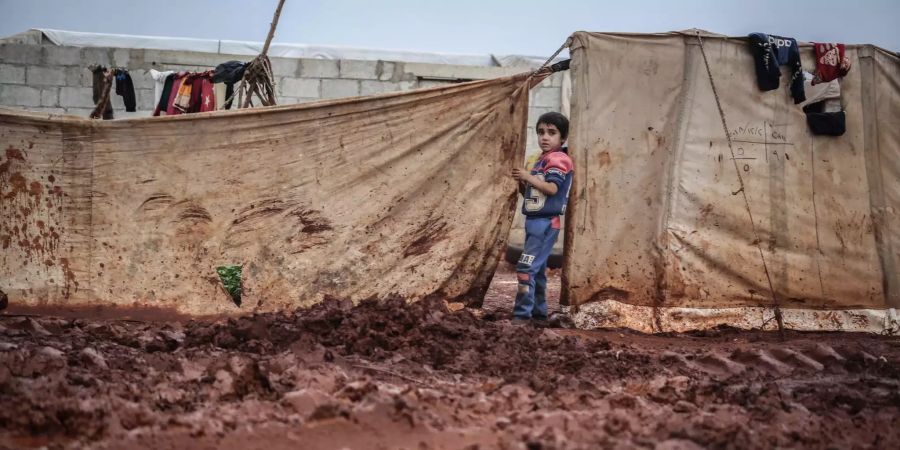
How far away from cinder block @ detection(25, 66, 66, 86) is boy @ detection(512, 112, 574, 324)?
20.7 feet

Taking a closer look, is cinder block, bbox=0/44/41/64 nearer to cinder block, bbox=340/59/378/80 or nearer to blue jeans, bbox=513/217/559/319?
cinder block, bbox=340/59/378/80

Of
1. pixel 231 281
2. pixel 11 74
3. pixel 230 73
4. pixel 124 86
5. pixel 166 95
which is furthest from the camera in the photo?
pixel 11 74

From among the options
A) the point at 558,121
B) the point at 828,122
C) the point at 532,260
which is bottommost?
the point at 532,260

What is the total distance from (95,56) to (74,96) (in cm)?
50

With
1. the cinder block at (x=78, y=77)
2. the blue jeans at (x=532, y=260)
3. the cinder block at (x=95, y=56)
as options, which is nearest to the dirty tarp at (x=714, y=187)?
the blue jeans at (x=532, y=260)

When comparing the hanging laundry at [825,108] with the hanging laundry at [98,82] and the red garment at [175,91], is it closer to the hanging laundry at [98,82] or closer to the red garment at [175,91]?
the red garment at [175,91]

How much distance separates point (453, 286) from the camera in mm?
5254

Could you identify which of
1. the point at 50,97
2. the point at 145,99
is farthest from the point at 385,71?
the point at 50,97

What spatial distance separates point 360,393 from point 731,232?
10.2 ft

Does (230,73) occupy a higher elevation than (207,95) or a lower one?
higher

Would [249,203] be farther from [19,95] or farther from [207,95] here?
[19,95]

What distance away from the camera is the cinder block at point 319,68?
31.8ft

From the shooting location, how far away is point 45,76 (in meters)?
9.31

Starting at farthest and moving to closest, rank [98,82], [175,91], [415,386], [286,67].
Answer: [286,67] → [98,82] → [175,91] → [415,386]
